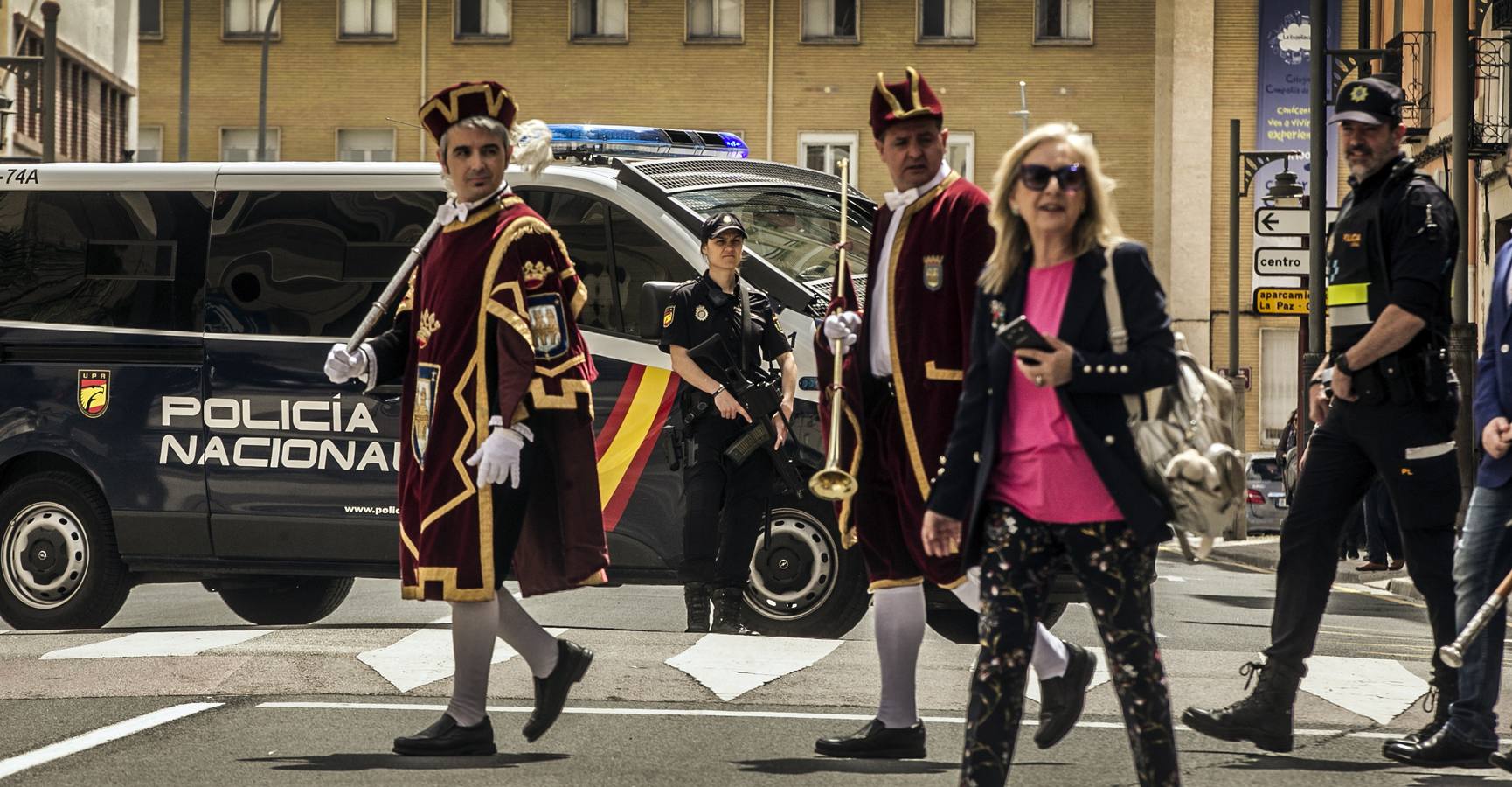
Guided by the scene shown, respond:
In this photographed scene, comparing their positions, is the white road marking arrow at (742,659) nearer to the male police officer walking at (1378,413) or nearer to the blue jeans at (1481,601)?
the male police officer walking at (1378,413)

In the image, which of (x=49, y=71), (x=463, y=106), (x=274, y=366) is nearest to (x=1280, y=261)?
(x=49, y=71)

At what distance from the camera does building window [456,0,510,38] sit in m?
47.1

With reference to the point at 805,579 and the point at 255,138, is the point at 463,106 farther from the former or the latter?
the point at 255,138

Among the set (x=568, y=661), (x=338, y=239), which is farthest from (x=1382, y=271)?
(x=338, y=239)

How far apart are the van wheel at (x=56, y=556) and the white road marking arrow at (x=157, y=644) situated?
40.1 inches

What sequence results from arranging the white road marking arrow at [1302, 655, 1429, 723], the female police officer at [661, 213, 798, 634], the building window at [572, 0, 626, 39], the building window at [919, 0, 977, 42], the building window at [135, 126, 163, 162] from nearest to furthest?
the white road marking arrow at [1302, 655, 1429, 723]
the female police officer at [661, 213, 798, 634]
the building window at [919, 0, 977, 42]
the building window at [572, 0, 626, 39]
the building window at [135, 126, 163, 162]

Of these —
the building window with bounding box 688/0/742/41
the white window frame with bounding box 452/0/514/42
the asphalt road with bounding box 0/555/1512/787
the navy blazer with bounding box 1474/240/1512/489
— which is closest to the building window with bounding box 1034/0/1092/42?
the building window with bounding box 688/0/742/41

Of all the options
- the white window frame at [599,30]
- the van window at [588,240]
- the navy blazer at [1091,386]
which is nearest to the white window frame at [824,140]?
the white window frame at [599,30]

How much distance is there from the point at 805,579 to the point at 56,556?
3600 millimetres

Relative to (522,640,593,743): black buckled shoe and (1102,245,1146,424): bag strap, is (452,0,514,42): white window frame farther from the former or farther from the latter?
(1102,245,1146,424): bag strap

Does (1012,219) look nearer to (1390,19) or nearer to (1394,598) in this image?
(1394,598)

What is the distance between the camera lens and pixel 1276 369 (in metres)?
46.3

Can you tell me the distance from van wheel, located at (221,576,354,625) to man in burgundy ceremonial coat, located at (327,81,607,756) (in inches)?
210

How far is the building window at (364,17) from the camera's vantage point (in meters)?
46.8
